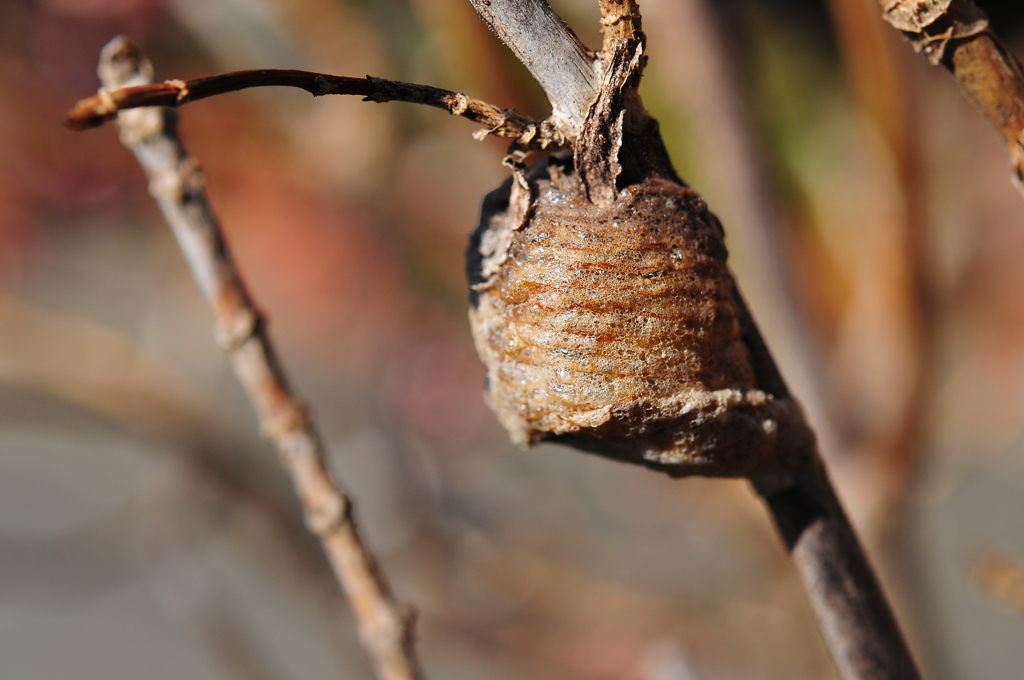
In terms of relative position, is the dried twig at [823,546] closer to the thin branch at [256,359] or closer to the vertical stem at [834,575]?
the vertical stem at [834,575]

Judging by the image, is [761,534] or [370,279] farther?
[370,279]

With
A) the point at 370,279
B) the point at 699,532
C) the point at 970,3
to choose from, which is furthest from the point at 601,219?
the point at 370,279

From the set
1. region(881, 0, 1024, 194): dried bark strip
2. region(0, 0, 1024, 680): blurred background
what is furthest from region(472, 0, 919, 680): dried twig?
region(0, 0, 1024, 680): blurred background

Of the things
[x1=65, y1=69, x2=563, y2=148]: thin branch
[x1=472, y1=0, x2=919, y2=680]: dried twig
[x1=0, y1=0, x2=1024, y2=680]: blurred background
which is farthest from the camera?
[x1=0, y1=0, x2=1024, y2=680]: blurred background

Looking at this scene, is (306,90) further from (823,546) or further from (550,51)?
(823,546)

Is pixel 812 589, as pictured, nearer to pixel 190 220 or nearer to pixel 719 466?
pixel 719 466

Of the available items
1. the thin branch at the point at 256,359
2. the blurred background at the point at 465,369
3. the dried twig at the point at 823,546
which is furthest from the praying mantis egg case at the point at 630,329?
the blurred background at the point at 465,369

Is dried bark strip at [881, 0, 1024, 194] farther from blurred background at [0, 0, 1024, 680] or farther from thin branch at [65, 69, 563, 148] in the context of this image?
blurred background at [0, 0, 1024, 680]
